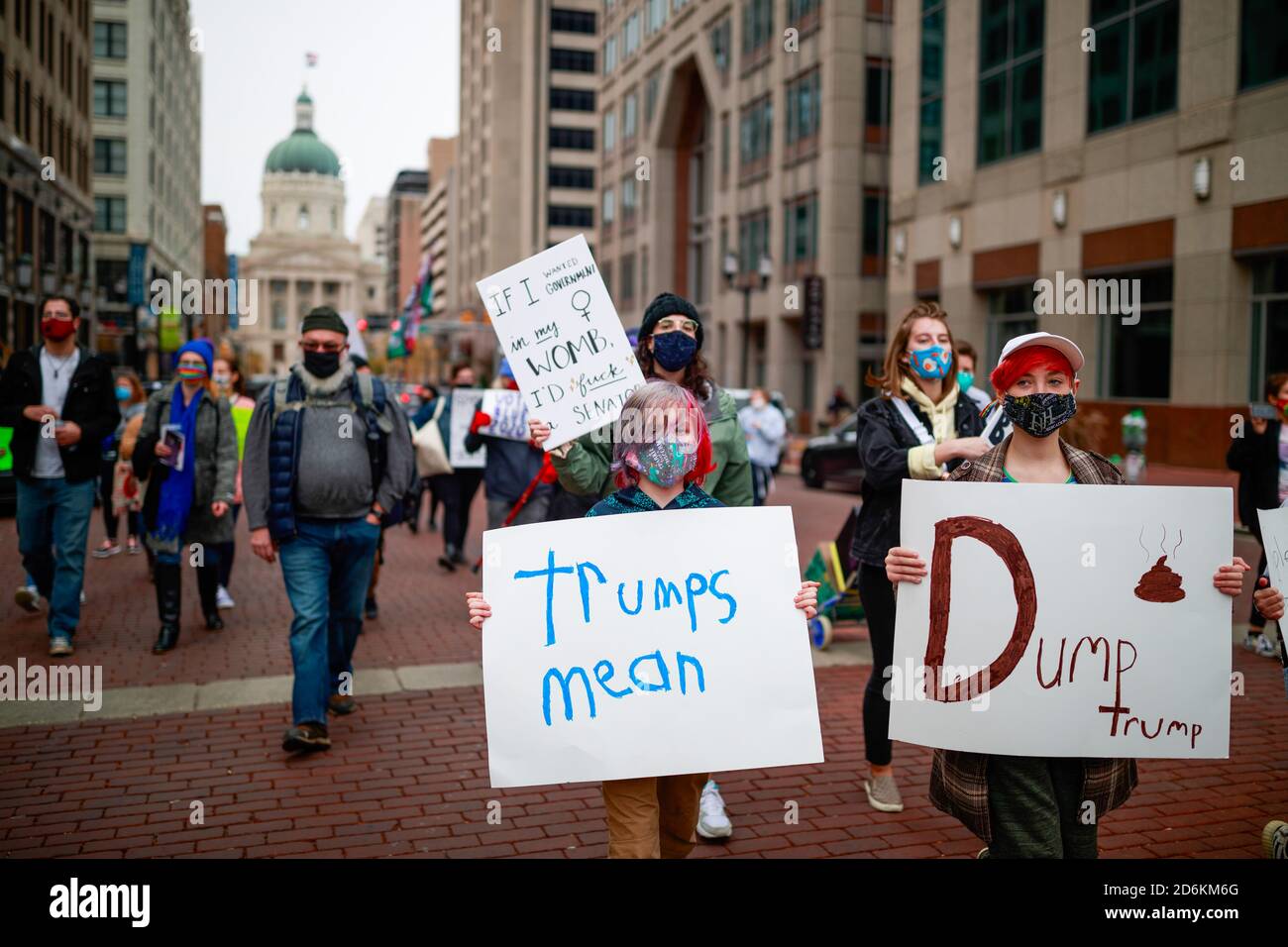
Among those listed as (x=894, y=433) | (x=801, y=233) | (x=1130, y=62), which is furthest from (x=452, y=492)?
(x=801, y=233)

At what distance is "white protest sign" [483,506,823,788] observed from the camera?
334cm

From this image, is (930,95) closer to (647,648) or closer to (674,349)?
(674,349)

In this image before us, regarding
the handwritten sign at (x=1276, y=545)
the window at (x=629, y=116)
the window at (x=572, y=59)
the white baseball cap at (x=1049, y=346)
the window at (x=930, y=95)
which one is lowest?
the handwritten sign at (x=1276, y=545)

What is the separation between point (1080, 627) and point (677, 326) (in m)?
1.92

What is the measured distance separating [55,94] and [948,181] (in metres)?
31.1

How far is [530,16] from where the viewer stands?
3460 inches

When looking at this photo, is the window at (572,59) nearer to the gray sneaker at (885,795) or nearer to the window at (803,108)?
the window at (803,108)

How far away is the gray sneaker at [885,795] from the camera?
486 centimetres

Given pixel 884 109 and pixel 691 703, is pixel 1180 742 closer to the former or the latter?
pixel 691 703

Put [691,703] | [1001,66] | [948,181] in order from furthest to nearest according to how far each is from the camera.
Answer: [948,181] → [1001,66] → [691,703]

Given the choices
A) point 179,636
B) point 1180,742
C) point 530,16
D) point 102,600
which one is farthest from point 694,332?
point 530,16

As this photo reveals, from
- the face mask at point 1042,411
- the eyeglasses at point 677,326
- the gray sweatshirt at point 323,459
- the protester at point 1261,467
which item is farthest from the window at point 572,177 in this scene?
the face mask at point 1042,411

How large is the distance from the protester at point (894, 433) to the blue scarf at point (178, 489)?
5.09 m

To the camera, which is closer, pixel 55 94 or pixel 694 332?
pixel 694 332
